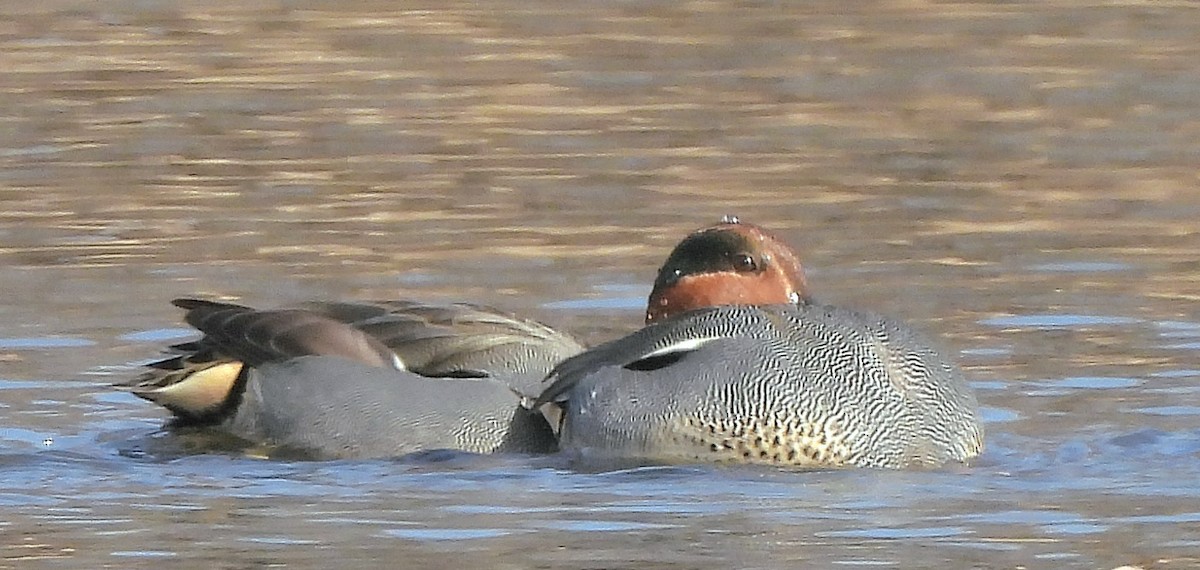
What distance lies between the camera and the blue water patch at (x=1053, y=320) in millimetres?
11648

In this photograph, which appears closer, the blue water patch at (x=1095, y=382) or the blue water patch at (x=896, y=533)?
the blue water patch at (x=896, y=533)

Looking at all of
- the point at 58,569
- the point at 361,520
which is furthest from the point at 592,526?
the point at 58,569

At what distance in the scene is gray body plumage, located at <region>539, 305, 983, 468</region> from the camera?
947cm

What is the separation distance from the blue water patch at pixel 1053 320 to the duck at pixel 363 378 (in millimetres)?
2211

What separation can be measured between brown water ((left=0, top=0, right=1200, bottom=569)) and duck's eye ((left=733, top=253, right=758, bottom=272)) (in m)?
0.87

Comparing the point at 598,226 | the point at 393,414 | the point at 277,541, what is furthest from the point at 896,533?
the point at 598,226

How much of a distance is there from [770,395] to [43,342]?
3329mm

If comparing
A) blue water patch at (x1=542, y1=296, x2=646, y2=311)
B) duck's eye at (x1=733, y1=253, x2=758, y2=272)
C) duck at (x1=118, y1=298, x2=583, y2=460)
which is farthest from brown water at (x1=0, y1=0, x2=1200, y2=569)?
duck's eye at (x1=733, y1=253, x2=758, y2=272)

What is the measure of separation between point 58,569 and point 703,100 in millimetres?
9293

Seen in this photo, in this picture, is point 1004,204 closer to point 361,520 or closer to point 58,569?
point 361,520

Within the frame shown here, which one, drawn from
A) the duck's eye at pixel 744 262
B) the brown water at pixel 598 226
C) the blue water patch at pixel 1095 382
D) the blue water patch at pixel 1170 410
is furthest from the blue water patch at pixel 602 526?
the blue water patch at pixel 1095 382

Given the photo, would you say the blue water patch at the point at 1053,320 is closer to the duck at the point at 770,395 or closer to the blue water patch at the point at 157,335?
the duck at the point at 770,395

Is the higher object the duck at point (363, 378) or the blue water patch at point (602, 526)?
the duck at point (363, 378)

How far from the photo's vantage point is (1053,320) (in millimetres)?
11742
